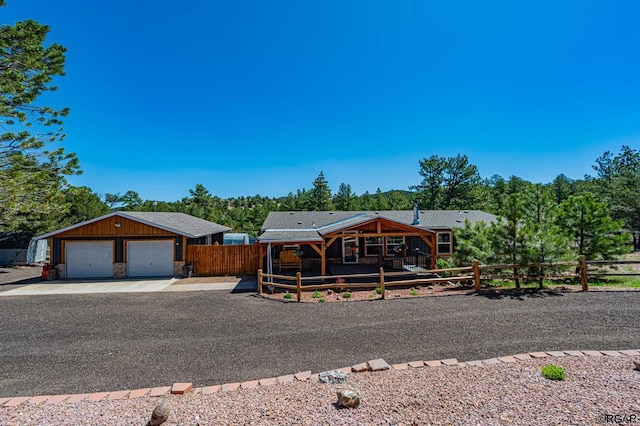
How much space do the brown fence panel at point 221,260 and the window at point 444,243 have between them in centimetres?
1154

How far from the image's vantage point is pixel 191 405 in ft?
13.1

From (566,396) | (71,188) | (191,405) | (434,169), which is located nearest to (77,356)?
(191,405)

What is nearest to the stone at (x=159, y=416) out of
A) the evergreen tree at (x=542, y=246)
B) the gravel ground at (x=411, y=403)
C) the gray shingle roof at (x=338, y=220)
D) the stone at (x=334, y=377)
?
the gravel ground at (x=411, y=403)

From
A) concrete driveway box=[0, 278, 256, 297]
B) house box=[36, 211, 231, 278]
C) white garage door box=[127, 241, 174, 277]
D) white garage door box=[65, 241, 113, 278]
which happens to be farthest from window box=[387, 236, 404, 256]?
white garage door box=[65, 241, 113, 278]

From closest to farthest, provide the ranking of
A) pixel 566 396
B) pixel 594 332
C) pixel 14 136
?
pixel 566 396 < pixel 594 332 < pixel 14 136

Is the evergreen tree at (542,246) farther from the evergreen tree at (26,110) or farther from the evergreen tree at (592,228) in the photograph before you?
the evergreen tree at (26,110)

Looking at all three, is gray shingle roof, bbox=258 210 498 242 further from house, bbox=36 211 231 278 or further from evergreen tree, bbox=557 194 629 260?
evergreen tree, bbox=557 194 629 260

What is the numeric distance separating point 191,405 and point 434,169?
127 feet

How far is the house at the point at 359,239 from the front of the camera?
529 inches

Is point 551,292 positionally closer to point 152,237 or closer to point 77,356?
point 77,356

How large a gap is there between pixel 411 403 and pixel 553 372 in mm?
2325

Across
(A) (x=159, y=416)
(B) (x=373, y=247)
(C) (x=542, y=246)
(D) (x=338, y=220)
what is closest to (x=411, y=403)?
(A) (x=159, y=416)

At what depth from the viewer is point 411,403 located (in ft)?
12.5

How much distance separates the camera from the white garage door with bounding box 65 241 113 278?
15242 mm
